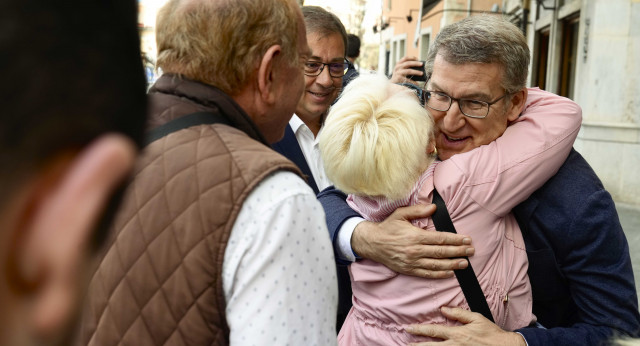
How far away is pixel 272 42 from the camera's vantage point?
4.06 feet

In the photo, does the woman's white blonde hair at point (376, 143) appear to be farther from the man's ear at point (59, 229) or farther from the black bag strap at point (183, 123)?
the man's ear at point (59, 229)

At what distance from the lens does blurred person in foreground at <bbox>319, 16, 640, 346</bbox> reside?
1528mm


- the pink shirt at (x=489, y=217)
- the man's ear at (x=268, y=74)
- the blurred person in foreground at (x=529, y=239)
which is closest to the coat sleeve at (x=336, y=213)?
the blurred person in foreground at (x=529, y=239)

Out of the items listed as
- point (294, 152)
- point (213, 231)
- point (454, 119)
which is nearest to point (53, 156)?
point (213, 231)

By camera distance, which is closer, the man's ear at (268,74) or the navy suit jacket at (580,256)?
the man's ear at (268,74)

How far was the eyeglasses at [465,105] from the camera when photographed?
1.70 metres

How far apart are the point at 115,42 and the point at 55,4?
48mm

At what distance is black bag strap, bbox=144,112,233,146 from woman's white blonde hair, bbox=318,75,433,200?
16.5 inches

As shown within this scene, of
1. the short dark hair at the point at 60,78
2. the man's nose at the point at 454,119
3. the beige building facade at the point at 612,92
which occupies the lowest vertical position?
the beige building facade at the point at 612,92

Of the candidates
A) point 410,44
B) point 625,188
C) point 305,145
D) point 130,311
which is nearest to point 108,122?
point 130,311

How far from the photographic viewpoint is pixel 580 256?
5.06 feet

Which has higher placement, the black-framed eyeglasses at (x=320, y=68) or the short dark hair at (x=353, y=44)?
the black-framed eyeglasses at (x=320, y=68)

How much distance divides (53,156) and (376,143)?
1.16 m

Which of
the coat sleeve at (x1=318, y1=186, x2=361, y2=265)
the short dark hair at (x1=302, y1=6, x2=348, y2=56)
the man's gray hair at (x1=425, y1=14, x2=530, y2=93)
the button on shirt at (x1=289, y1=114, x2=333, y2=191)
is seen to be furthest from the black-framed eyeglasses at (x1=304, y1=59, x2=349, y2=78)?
the man's gray hair at (x1=425, y1=14, x2=530, y2=93)
